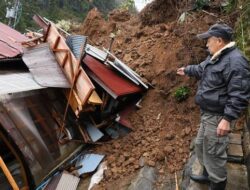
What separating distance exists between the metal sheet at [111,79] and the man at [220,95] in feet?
9.07

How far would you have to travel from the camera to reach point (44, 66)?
6.63 m

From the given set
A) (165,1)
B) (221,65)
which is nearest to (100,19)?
(165,1)

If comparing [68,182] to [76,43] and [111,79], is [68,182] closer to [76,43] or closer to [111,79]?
[111,79]

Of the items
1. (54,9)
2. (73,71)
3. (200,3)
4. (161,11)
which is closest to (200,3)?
(200,3)

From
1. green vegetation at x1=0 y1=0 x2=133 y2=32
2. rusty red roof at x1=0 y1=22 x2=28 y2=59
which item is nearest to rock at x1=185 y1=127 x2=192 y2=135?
rusty red roof at x1=0 y1=22 x2=28 y2=59

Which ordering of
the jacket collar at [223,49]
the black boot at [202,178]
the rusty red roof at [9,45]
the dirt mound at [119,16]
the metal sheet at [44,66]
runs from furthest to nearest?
the dirt mound at [119,16]
the rusty red roof at [9,45]
the metal sheet at [44,66]
the black boot at [202,178]
the jacket collar at [223,49]

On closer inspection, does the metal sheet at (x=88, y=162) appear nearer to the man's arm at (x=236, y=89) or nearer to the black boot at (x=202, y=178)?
the black boot at (x=202, y=178)

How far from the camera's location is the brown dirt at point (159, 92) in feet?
18.3

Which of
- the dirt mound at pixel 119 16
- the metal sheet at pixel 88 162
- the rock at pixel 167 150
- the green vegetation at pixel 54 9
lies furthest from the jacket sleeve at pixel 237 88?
the green vegetation at pixel 54 9

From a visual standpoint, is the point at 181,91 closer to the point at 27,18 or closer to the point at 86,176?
the point at 86,176

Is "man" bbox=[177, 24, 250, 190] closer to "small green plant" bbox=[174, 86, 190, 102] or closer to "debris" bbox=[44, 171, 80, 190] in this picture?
"small green plant" bbox=[174, 86, 190, 102]

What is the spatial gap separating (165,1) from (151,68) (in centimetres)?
266

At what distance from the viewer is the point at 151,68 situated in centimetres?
754

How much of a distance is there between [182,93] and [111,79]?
1510 mm
